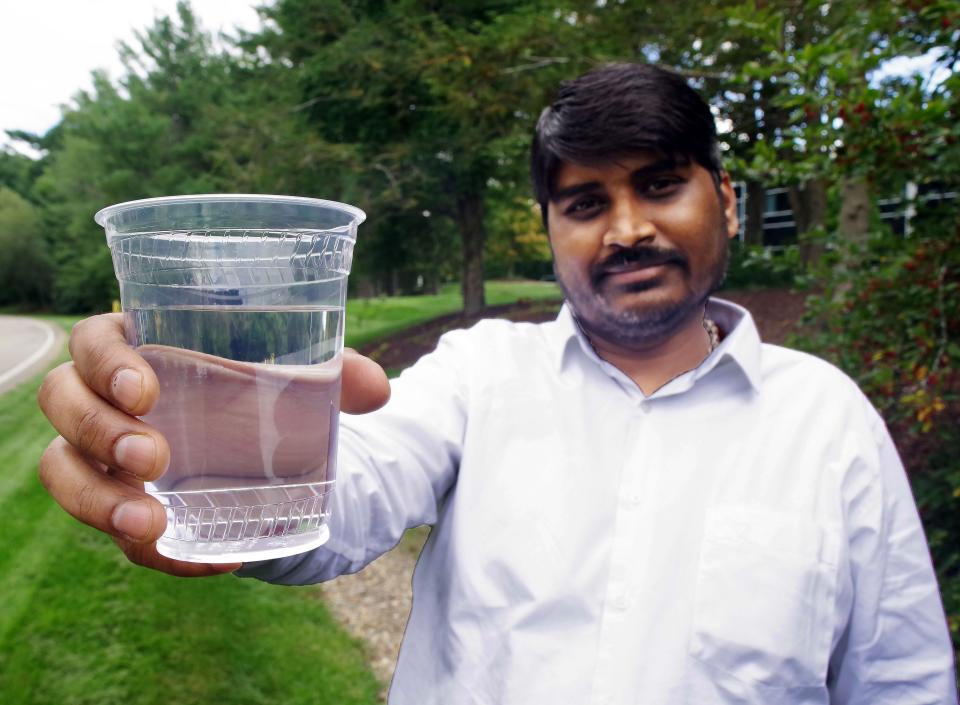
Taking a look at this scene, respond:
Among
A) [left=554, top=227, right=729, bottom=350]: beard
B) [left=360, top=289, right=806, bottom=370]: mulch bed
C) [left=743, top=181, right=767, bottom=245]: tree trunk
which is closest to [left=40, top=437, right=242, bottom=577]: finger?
[left=554, top=227, right=729, bottom=350]: beard

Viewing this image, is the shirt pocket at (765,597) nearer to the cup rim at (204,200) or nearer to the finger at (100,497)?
the finger at (100,497)

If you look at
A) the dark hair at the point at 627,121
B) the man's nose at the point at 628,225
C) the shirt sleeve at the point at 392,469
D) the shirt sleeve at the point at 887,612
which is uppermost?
the dark hair at the point at 627,121

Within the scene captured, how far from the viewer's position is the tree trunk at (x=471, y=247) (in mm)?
17125

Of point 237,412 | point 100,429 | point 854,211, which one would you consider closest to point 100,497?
point 100,429

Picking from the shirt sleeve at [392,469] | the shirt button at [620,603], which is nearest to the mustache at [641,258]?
the shirt sleeve at [392,469]

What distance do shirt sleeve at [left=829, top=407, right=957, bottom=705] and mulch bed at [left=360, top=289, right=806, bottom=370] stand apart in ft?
29.4

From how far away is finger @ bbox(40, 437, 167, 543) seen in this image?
108 cm

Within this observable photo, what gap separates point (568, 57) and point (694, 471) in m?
8.07

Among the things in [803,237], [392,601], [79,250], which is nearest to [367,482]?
[803,237]

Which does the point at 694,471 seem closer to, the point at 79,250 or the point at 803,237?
the point at 803,237

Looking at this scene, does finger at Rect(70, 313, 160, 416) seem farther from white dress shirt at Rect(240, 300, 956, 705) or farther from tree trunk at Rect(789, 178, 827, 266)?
tree trunk at Rect(789, 178, 827, 266)

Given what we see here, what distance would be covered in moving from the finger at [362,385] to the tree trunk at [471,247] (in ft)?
51.9

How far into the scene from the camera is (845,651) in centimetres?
180

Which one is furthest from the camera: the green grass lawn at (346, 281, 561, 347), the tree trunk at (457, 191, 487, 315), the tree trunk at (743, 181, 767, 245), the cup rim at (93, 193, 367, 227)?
the tree trunk at (743, 181, 767, 245)
